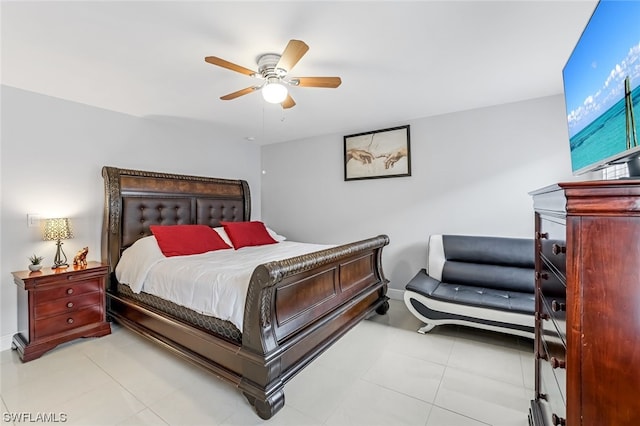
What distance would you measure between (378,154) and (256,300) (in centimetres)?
290

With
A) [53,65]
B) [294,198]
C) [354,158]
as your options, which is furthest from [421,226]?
[53,65]

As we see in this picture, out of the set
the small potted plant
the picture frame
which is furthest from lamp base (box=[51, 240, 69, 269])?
the picture frame

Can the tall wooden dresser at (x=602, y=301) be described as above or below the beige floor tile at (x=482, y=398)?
above

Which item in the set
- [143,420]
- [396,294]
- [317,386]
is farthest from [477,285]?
[143,420]

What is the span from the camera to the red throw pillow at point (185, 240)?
2980mm

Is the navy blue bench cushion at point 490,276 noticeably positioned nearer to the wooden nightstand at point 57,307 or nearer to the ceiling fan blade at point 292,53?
the ceiling fan blade at point 292,53

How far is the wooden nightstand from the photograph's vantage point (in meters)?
2.39

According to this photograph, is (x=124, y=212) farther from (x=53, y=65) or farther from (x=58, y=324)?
(x=53, y=65)

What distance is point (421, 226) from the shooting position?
12.1 ft

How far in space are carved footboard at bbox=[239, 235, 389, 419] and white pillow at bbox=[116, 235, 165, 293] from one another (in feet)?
4.87

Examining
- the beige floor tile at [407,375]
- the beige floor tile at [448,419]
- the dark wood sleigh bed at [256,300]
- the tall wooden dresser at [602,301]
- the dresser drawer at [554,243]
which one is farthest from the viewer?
the beige floor tile at [407,375]

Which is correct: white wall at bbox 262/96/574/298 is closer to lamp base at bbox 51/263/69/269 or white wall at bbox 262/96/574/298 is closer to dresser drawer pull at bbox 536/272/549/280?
dresser drawer pull at bbox 536/272/549/280

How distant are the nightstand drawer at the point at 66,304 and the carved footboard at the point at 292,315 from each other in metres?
1.98

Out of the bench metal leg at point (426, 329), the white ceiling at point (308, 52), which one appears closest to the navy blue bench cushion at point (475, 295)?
the bench metal leg at point (426, 329)
